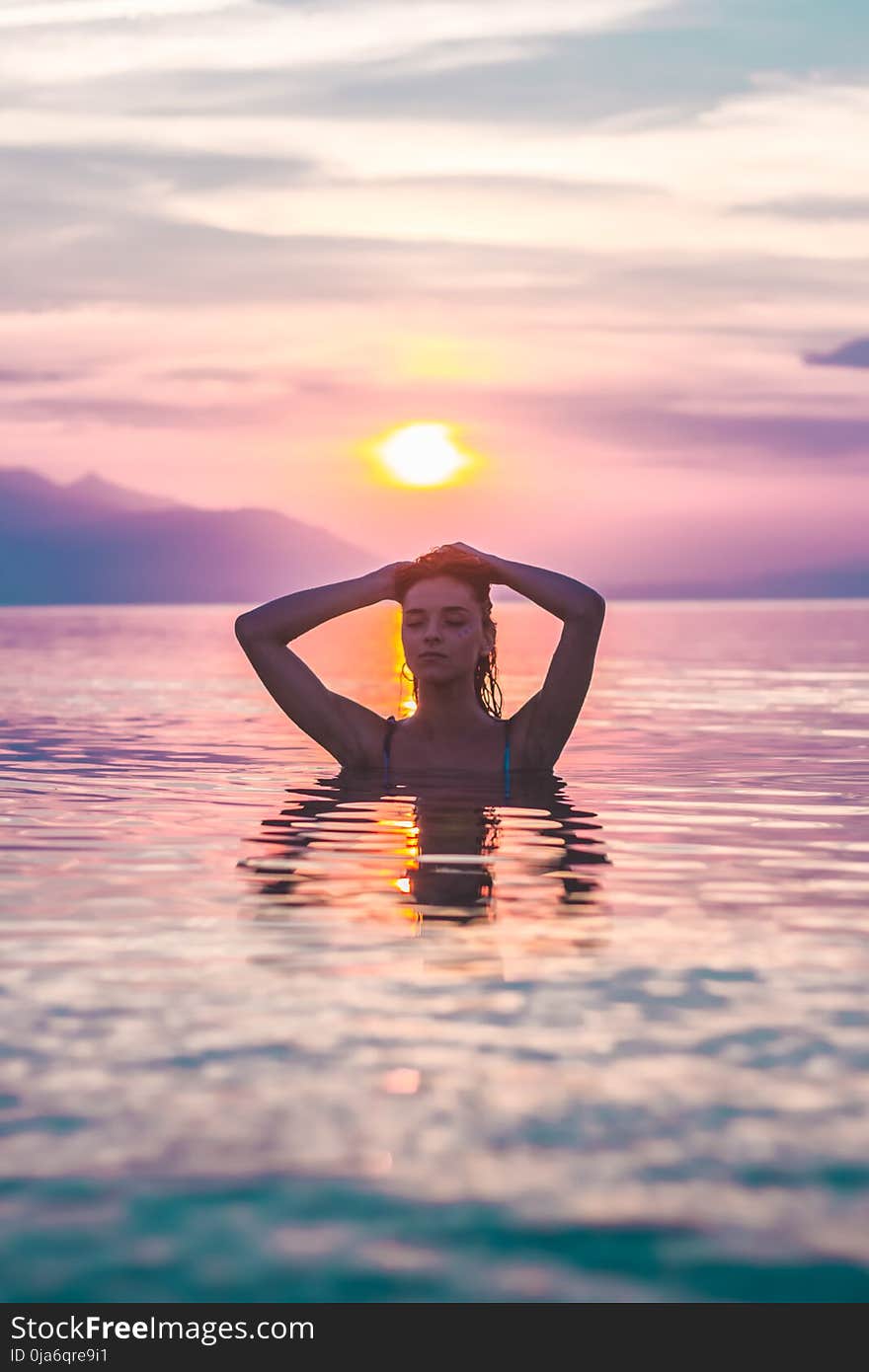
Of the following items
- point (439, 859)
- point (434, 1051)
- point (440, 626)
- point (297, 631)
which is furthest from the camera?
point (297, 631)

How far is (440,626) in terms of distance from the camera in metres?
10.7

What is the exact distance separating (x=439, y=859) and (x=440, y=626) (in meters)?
2.32

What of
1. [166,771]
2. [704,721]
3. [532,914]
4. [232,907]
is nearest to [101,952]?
[232,907]

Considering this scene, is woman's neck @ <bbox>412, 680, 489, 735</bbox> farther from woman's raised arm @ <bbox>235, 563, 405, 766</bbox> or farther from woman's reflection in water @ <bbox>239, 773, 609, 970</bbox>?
woman's raised arm @ <bbox>235, 563, 405, 766</bbox>

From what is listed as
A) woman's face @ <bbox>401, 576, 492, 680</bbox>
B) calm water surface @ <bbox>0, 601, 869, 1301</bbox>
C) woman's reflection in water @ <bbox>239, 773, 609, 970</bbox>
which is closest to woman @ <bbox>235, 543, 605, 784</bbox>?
woman's face @ <bbox>401, 576, 492, 680</bbox>

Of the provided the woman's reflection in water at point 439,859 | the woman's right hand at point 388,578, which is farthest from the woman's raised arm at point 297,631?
the woman's reflection in water at point 439,859

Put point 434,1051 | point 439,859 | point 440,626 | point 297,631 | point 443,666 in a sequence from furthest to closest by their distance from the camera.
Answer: point 297,631
point 443,666
point 440,626
point 439,859
point 434,1051

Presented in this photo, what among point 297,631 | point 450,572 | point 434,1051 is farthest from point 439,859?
point 434,1051

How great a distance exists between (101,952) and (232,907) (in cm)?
104

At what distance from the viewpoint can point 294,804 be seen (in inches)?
452

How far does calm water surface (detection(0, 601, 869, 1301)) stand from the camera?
3.61 metres

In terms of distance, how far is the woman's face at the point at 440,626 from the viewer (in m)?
10.7

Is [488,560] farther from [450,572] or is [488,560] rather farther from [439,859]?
[439,859]

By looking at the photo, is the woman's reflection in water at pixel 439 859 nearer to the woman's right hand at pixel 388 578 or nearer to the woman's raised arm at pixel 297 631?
the woman's raised arm at pixel 297 631
